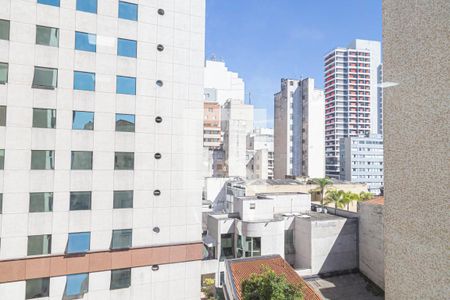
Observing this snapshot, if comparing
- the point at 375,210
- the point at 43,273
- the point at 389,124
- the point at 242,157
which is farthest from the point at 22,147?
the point at 242,157

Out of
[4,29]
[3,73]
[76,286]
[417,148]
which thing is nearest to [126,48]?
[4,29]

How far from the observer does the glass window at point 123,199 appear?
36.0 ft

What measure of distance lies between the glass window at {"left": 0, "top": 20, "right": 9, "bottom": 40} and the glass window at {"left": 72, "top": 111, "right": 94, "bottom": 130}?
3291 millimetres

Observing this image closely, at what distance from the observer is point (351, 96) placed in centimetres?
7475

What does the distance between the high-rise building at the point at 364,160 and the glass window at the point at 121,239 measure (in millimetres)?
59378

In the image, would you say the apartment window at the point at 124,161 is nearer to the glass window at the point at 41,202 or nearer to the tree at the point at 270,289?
the glass window at the point at 41,202

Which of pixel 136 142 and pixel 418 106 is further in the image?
pixel 136 142

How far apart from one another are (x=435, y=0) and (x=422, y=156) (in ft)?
5.70

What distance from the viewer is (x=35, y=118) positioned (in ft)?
32.7

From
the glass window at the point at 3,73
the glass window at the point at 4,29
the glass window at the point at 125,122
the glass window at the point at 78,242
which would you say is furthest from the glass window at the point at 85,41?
the glass window at the point at 78,242

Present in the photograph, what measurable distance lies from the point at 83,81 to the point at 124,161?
346 centimetres

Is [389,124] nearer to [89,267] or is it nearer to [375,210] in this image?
[89,267]

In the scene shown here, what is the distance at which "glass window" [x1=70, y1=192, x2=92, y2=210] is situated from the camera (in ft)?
34.0

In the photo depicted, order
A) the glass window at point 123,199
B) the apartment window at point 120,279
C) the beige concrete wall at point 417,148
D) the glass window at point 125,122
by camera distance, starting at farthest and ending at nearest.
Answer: the glass window at point 125,122 < the glass window at point 123,199 < the apartment window at point 120,279 < the beige concrete wall at point 417,148
